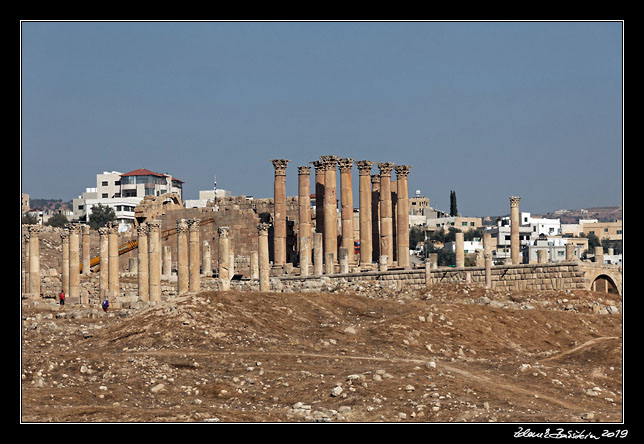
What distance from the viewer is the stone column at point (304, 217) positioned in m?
61.6

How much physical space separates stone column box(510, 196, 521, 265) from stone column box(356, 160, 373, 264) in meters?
8.57

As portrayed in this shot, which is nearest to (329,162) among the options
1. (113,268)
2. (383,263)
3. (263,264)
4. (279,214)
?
(279,214)

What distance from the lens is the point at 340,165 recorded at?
67.0 m

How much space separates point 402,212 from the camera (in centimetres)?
6675

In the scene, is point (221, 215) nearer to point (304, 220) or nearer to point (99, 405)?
point (304, 220)

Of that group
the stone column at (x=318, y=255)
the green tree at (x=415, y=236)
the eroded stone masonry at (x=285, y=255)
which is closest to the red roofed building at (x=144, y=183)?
the green tree at (x=415, y=236)

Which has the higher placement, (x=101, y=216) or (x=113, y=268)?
(x=101, y=216)

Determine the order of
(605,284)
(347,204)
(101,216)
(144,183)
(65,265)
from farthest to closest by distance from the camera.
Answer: (144,183) → (101,216) → (347,204) → (605,284) → (65,265)

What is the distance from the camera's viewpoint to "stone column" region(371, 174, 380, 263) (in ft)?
226

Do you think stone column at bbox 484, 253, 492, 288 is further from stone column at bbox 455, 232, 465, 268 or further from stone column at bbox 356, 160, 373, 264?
stone column at bbox 356, 160, 373, 264

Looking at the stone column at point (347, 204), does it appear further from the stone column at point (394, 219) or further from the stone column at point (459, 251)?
the stone column at point (459, 251)

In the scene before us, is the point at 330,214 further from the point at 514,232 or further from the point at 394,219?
the point at 514,232

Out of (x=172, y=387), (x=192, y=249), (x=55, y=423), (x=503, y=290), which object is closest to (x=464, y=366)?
(x=172, y=387)

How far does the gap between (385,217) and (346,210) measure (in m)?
2.26
